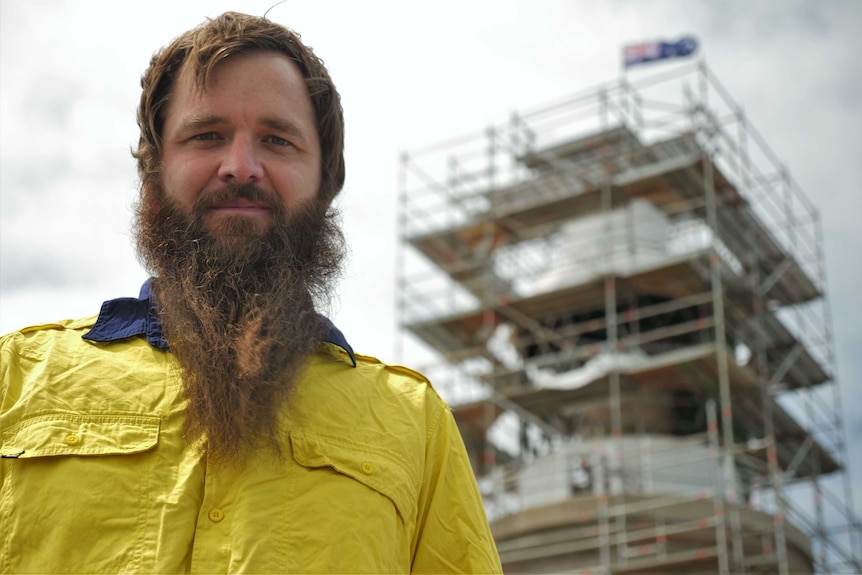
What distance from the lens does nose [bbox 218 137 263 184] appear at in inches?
123

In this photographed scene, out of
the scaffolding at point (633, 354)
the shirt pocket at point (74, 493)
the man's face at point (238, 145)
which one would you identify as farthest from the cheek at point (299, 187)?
the scaffolding at point (633, 354)

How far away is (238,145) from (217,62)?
24 cm

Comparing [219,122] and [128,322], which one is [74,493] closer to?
[128,322]

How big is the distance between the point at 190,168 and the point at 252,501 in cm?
88

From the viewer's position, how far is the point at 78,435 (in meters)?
2.73

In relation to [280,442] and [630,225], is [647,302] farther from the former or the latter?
[280,442]

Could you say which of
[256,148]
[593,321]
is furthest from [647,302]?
[256,148]

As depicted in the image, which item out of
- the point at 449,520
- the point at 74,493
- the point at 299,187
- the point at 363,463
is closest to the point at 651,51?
the point at 299,187

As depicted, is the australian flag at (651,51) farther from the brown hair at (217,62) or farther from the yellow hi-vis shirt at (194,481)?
the yellow hi-vis shirt at (194,481)

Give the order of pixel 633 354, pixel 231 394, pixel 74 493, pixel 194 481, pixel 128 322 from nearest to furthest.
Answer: pixel 74 493 < pixel 194 481 < pixel 231 394 < pixel 128 322 < pixel 633 354

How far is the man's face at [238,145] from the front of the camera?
317 centimetres

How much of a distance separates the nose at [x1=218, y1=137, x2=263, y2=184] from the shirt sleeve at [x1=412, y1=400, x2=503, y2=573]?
2.45ft

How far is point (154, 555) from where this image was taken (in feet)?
8.64

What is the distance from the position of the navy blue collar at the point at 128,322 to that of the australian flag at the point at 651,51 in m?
25.7
